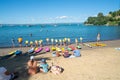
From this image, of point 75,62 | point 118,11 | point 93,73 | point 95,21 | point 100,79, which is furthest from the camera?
point 95,21

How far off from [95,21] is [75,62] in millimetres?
122645

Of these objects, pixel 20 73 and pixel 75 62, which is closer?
pixel 20 73

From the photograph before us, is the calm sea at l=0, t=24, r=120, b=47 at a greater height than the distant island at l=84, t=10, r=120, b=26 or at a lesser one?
lesser

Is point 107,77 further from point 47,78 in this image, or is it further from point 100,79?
point 47,78

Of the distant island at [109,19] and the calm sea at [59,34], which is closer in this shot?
the calm sea at [59,34]

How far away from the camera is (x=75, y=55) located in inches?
620

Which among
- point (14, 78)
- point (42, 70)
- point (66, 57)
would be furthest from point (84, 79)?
point (66, 57)

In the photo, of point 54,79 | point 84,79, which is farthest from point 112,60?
point 54,79

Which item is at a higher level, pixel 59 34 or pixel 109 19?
pixel 109 19

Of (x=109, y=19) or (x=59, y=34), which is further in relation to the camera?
(x=109, y=19)

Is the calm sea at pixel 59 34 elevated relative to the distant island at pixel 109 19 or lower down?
lower down

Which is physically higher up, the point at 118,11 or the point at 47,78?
the point at 118,11

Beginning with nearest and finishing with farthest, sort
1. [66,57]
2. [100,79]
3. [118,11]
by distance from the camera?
[100,79] < [66,57] < [118,11]

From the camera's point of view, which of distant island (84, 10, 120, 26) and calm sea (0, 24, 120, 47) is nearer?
→ calm sea (0, 24, 120, 47)
